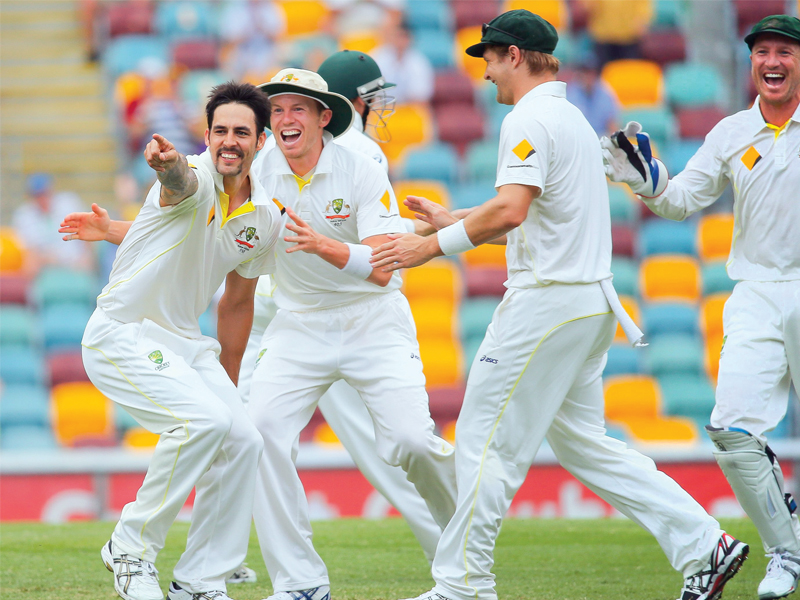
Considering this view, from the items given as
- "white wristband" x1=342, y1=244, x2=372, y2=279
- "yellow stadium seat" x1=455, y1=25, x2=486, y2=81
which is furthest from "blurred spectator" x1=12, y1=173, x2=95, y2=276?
"white wristband" x1=342, y1=244, x2=372, y2=279

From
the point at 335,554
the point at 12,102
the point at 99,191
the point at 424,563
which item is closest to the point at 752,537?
the point at 424,563

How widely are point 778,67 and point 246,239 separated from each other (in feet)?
8.21

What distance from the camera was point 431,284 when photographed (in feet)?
35.1

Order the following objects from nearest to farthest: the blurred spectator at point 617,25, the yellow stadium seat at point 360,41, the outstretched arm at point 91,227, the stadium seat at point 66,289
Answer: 1. the outstretched arm at point 91,227
2. the stadium seat at point 66,289
3. the blurred spectator at point 617,25
4. the yellow stadium seat at point 360,41

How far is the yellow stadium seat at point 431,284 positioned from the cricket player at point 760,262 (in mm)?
5718

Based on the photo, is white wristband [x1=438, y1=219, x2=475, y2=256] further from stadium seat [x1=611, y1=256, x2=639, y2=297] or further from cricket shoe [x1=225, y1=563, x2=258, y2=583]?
stadium seat [x1=611, y1=256, x2=639, y2=297]

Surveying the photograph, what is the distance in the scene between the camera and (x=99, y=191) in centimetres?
1309

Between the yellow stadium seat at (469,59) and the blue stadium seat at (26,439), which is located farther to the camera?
the yellow stadium seat at (469,59)

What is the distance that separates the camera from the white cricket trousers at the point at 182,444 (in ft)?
14.0

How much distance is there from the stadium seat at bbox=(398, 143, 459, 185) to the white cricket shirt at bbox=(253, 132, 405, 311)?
22.9 ft

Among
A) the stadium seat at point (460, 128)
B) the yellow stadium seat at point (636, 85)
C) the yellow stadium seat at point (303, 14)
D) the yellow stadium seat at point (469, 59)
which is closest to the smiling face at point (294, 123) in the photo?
the stadium seat at point (460, 128)

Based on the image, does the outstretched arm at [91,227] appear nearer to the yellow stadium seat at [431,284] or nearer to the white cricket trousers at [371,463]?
the white cricket trousers at [371,463]

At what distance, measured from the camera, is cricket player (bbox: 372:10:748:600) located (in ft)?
13.8

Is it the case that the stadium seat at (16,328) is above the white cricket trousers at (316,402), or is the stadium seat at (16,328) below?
below
